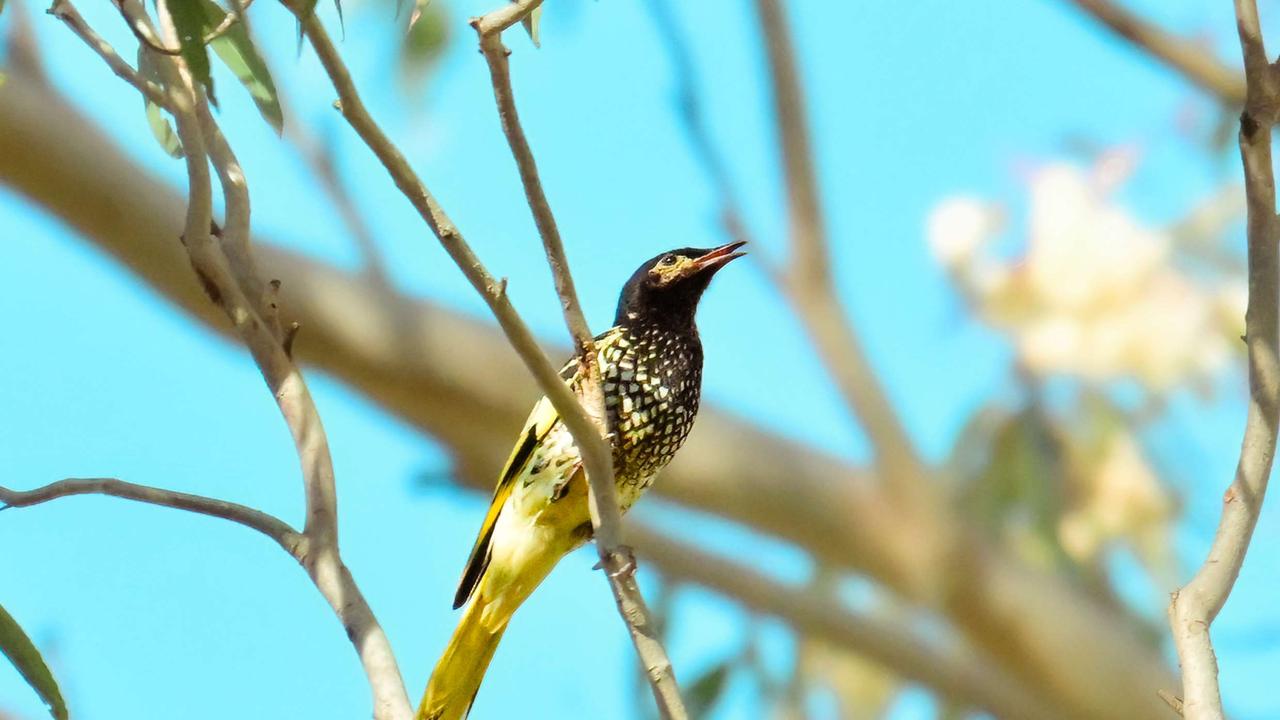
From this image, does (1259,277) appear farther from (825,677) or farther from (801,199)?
(825,677)

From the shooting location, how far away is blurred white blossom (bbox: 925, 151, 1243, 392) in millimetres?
6531

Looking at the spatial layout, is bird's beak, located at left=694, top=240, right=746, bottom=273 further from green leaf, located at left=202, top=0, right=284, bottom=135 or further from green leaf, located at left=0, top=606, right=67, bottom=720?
green leaf, located at left=0, top=606, right=67, bottom=720

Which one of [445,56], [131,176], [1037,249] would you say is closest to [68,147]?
[131,176]

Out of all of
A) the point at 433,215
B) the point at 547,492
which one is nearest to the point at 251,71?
the point at 433,215

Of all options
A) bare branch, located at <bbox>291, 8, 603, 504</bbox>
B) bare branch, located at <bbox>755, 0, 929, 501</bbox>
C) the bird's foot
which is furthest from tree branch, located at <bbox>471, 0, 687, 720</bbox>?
bare branch, located at <bbox>755, 0, 929, 501</bbox>

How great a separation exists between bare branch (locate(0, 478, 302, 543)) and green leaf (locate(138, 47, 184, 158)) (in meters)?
0.74

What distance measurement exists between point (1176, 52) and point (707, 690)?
2.75m

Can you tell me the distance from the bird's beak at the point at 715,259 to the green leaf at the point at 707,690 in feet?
5.92

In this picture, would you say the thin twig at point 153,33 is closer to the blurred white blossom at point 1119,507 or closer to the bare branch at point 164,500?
the bare branch at point 164,500

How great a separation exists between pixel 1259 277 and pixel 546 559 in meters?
1.81

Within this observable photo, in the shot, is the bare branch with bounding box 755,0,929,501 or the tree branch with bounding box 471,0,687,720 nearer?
the tree branch with bounding box 471,0,687,720

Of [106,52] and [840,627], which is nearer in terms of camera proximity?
[106,52]

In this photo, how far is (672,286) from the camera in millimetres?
3904

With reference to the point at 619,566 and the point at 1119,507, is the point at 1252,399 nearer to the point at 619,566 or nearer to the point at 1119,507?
the point at 619,566
